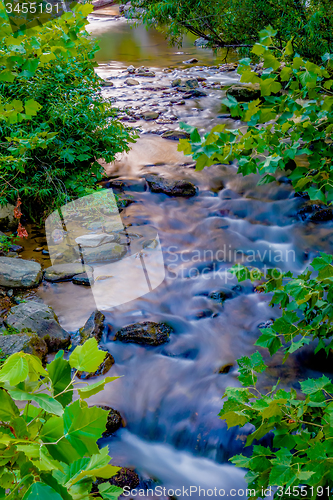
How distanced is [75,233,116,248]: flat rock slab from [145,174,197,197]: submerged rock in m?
1.70

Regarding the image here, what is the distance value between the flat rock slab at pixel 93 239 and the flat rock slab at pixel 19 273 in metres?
0.67

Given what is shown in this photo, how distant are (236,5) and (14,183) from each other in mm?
4497

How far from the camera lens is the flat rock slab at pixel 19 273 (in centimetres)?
414

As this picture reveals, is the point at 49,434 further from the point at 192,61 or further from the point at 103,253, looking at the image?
the point at 192,61

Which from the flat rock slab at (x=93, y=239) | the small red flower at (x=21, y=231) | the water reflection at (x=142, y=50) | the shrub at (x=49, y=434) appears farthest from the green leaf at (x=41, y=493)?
the water reflection at (x=142, y=50)

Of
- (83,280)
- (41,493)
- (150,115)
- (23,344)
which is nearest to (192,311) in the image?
(83,280)

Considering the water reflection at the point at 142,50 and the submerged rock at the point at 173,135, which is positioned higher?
the water reflection at the point at 142,50

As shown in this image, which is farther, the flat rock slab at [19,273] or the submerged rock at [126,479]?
the flat rock slab at [19,273]

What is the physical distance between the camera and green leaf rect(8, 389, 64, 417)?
0.58m

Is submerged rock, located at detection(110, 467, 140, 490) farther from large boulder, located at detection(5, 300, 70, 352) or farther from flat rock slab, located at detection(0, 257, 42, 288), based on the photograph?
flat rock slab, located at detection(0, 257, 42, 288)

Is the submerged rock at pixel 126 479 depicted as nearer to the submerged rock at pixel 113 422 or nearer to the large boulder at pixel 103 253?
the submerged rock at pixel 113 422

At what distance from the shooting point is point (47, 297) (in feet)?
13.8

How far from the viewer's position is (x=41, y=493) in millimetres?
493

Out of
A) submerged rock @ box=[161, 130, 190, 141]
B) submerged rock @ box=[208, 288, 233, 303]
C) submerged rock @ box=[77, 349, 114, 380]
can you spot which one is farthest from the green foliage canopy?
submerged rock @ box=[77, 349, 114, 380]
